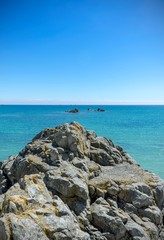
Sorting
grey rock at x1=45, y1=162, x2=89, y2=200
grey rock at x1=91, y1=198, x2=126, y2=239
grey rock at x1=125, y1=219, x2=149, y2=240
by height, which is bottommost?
grey rock at x1=125, y1=219, x2=149, y2=240

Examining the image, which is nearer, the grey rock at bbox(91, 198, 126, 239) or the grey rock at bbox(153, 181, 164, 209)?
the grey rock at bbox(91, 198, 126, 239)

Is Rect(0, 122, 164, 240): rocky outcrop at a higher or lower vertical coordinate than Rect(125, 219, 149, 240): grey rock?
higher

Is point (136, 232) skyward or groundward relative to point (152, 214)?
groundward

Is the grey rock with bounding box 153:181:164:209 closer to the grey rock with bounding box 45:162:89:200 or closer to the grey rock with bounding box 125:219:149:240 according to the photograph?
the grey rock with bounding box 125:219:149:240

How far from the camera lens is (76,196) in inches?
619

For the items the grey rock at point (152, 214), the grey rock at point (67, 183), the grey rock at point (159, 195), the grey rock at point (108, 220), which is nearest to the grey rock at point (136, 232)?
the grey rock at point (108, 220)

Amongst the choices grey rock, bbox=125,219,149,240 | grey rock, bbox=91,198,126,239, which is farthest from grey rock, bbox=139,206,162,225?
grey rock, bbox=91,198,126,239

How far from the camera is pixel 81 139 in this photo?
2291 centimetres

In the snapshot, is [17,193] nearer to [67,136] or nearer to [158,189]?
[67,136]

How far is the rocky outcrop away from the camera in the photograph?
11516 mm

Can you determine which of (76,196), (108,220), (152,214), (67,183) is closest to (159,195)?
(152,214)

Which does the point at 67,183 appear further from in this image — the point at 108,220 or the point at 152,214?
the point at 152,214

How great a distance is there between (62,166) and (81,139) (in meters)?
4.75

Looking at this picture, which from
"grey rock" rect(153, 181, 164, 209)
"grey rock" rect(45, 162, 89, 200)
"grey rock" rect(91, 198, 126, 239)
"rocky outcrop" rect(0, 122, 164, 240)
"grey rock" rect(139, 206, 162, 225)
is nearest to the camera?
"rocky outcrop" rect(0, 122, 164, 240)
